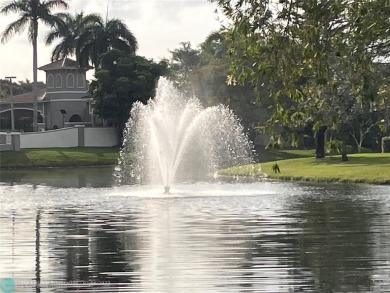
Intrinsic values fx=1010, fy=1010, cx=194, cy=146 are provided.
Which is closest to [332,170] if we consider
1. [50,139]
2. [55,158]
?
[55,158]

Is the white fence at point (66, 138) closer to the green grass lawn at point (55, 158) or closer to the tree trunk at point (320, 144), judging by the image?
the green grass lawn at point (55, 158)

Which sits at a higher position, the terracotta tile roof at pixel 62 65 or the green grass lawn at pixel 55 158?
the terracotta tile roof at pixel 62 65

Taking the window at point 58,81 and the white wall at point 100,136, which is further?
the window at point 58,81

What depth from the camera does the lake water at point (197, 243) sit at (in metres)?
15.3

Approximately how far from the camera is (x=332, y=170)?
52.4 meters

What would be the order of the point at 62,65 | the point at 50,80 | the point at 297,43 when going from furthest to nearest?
the point at 50,80 → the point at 62,65 → the point at 297,43

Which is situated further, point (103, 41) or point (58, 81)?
point (58, 81)

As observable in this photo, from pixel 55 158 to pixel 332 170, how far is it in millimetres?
30200

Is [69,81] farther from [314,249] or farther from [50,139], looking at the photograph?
[314,249]

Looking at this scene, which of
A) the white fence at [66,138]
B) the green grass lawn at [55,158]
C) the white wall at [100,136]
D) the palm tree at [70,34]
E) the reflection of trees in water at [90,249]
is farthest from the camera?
the palm tree at [70,34]

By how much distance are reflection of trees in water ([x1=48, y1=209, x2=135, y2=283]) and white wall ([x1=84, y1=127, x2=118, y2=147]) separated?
61.9 meters

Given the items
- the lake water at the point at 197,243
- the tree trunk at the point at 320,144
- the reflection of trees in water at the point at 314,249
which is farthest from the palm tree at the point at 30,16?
the reflection of trees in water at the point at 314,249

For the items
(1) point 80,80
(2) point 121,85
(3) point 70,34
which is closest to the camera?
(2) point 121,85

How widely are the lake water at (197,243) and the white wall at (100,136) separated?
52960mm
